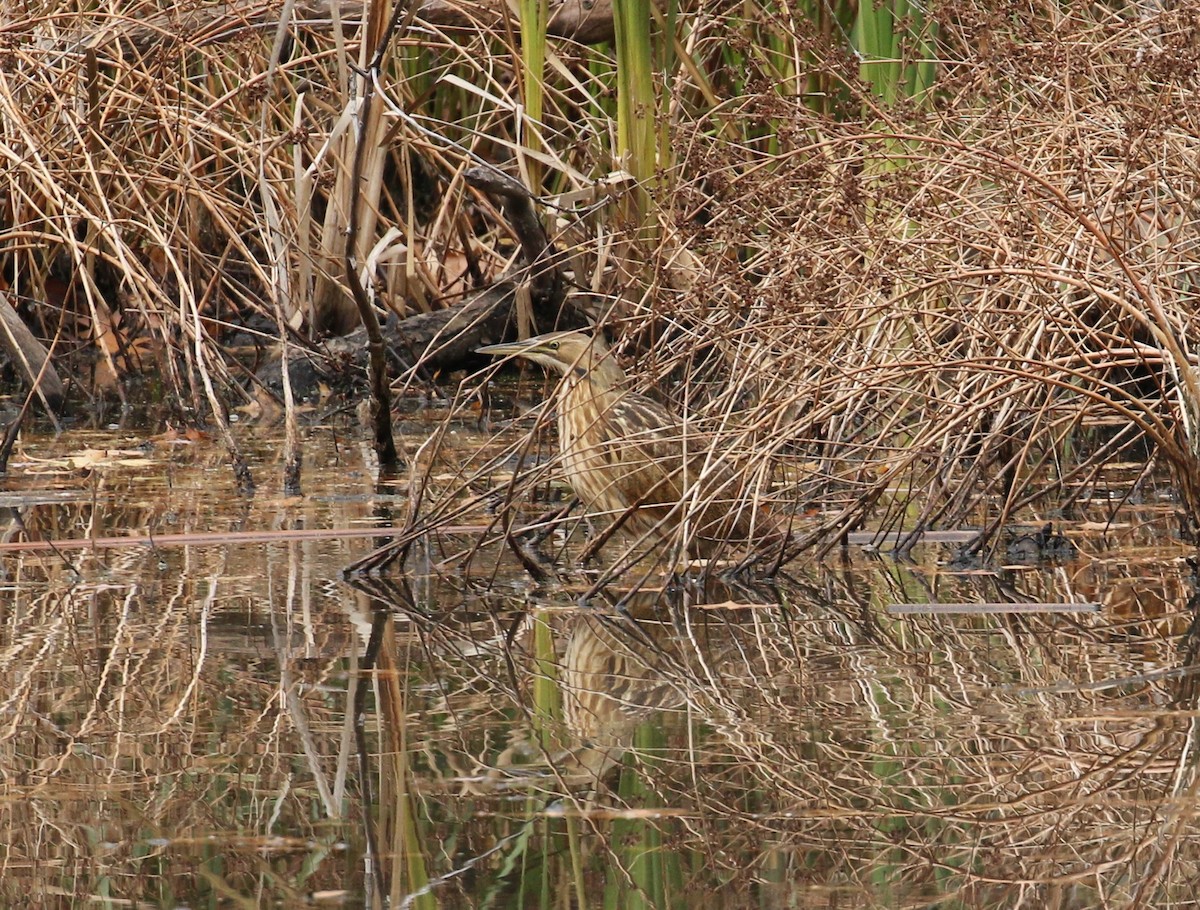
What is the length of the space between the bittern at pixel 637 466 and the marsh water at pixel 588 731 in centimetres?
18

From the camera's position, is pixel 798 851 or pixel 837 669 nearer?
pixel 798 851

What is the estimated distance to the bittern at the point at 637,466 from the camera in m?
4.36

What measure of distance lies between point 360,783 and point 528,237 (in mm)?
4553

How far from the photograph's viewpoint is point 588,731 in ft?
9.89

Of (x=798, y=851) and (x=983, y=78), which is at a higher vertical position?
(x=983, y=78)

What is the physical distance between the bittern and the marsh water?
18 centimetres

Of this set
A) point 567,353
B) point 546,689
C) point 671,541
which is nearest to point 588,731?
point 546,689

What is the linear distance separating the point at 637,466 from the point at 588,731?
5.49 ft

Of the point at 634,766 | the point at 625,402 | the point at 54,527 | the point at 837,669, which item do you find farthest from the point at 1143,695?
the point at 54,527

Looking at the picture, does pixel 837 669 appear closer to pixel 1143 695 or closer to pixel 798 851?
pixel 1143 695

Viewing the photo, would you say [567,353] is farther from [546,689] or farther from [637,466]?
[546,689]

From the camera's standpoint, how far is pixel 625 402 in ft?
15.9

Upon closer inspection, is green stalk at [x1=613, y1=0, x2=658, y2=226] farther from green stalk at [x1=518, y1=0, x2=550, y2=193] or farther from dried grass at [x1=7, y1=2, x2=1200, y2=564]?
green stalk at [x1=518, y1=0, x2=550, y2=193]

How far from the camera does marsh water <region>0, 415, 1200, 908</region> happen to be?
2305 mm
